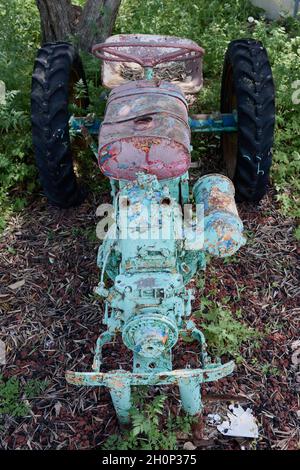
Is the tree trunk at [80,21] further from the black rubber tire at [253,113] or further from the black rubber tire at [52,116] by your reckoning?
the black rubber tire at [253,113]

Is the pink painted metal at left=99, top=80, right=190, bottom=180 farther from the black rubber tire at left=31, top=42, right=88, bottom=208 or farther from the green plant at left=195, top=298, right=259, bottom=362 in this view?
the green plant at left=195, top=298, right=259, bottom=362

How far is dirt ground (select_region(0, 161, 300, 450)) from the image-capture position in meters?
3.05

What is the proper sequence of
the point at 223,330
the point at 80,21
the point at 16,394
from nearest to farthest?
the point at 16,394, the point at 223,330, the point at 80,21

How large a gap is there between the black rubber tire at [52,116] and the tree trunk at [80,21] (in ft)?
4.17

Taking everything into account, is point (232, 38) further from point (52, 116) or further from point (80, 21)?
point (52, 116)

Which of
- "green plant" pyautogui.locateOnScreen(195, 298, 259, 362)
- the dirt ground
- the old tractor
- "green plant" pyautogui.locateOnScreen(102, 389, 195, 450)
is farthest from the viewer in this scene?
"green plant" pyautogui.locateOnScreen(195, 298, 259, 362)

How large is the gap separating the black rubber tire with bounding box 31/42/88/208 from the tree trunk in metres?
1.27

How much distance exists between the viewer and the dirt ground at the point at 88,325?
3.05m

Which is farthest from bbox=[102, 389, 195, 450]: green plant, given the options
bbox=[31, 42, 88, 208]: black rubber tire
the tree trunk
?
the tree trunk

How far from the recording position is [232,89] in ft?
13.8

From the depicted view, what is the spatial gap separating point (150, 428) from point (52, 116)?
2038 millimetres

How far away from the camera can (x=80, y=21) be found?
513cm

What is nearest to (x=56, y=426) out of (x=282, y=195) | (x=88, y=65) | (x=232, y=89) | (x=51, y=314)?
(x=51, y=314)

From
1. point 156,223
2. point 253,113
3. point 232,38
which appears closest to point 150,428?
point 156,223
